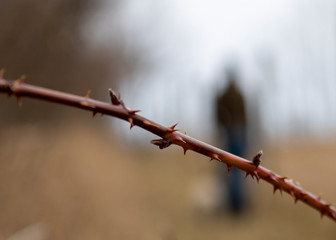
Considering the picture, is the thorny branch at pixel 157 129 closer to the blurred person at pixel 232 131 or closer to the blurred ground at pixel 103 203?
the blurred ground at pixel 103 203

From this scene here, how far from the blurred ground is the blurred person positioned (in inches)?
10.1

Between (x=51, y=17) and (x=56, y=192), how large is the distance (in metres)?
2.02

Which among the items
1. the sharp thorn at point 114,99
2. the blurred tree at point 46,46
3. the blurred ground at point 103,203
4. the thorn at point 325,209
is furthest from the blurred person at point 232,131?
the sharp thorn at point 114,99

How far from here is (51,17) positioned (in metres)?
3.37

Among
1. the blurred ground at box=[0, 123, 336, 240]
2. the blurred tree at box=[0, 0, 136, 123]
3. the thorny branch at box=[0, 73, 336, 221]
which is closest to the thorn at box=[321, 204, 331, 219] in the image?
the thorny branch at box=[0, 73, 336, 221]

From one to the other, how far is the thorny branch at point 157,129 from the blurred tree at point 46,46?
2.31m

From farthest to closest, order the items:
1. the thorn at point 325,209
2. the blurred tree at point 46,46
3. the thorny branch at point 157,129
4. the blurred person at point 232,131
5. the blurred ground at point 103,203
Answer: the blurred person at point 232,131 → the blurred tree at point 46,46 → the blurred ground at point 103,203 → the thorn at point 325,209 → the thorny branch at point 157,129

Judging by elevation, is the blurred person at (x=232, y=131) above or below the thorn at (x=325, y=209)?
above

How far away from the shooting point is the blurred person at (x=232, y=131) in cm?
408

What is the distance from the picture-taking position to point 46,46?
3.07 m

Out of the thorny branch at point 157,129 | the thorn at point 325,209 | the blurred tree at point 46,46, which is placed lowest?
the thorny branch at point 157,129

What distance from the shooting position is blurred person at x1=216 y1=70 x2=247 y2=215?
4.08 metres

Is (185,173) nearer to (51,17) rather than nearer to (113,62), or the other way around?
(113,62)

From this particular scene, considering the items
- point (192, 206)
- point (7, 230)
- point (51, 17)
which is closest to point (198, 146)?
point (7, 230)
